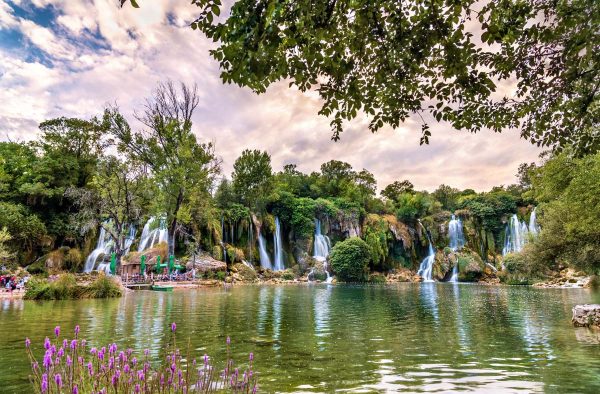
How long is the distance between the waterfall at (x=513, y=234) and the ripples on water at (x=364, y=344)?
5022 centimetres

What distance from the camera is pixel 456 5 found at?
13.5 ft

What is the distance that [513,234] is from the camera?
60969mm

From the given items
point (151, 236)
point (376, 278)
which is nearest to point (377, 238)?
point (376, 278)

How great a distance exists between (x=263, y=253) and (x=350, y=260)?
1265 centimetres

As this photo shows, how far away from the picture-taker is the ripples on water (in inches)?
239

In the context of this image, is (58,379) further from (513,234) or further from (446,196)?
(446,196)

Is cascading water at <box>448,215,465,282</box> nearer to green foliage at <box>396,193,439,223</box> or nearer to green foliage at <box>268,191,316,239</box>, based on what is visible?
green foliage at <box>396,193,439,223</box>

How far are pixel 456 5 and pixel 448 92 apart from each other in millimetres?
1261

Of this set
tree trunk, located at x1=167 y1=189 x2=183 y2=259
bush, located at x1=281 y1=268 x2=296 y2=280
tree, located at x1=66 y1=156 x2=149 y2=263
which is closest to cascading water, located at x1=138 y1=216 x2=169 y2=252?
tree, located at x1=66 y1=156 x2=149 y2=263

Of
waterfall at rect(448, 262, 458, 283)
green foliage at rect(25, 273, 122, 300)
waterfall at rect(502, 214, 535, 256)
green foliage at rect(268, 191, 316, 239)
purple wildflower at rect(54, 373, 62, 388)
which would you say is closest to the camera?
purple wildflower at rect(54, 373, 62, 388)

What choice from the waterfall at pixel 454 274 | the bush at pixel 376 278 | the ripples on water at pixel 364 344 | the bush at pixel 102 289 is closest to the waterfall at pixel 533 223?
the waterfall at pixel 454 274

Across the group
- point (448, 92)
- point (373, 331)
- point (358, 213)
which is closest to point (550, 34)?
point (448, 92)

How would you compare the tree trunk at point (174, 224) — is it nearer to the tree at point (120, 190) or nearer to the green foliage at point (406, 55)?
the tree at point (120, 190)

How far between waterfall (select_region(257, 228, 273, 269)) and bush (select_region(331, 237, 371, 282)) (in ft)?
30.3
